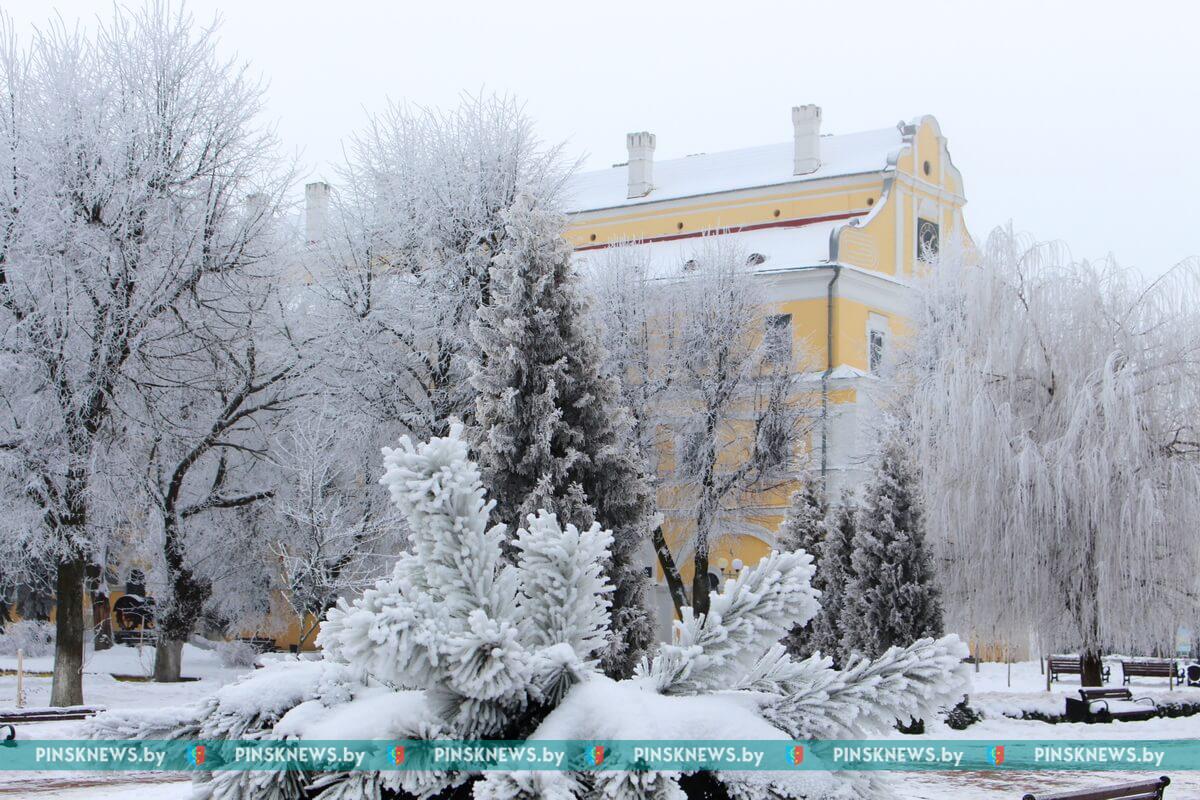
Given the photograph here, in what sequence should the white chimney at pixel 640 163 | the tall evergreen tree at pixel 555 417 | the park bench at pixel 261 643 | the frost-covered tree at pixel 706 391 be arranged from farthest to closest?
the white chimney at pixel 640 163, the park bench at pixel 261 643, the frost-covered tree at pixel 706 391, the tall evergreen tree at pixel 555 417

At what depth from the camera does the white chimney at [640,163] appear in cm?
3994

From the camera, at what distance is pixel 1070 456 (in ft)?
61.7

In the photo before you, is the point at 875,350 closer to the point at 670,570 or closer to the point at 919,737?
the point at 670,570

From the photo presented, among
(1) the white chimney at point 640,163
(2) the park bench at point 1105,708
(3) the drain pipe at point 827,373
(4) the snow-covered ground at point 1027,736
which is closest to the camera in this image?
(4) the snow-covered ground at point 1027,736

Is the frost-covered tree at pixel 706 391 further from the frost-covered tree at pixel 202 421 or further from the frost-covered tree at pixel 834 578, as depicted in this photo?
the frost-covered tree at pixel 202 421

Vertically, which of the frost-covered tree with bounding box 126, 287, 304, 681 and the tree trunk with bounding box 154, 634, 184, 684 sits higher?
the frost-covered tree with bounding box 126, 287, 304, 681

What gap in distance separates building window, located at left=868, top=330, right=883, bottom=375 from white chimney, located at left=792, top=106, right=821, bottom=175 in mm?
6612

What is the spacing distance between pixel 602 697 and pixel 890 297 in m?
29.9

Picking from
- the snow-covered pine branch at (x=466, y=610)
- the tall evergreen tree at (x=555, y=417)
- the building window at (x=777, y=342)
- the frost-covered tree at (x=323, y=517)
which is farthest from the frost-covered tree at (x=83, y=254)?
the snow-covered pine branch at (x=466, y=610)

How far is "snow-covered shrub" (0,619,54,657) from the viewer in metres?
28.7

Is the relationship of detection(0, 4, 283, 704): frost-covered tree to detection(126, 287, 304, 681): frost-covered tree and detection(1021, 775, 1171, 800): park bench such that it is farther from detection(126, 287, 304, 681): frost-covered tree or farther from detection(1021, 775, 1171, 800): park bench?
detection(1021, 775, 1171, 800): park bench

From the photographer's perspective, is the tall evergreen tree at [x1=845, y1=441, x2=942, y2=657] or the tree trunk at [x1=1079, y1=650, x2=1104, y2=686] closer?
the tall evergreen tree at [x1=845, y1=441, x2=942, y2=657]

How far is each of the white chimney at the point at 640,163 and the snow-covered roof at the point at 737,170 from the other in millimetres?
274

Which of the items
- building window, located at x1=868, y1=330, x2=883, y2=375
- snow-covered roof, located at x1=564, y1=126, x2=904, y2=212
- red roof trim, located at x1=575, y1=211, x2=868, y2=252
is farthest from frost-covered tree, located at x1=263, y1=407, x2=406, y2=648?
snow-covered roof, located at x1=564, y1=126, x2=904, y2=212
